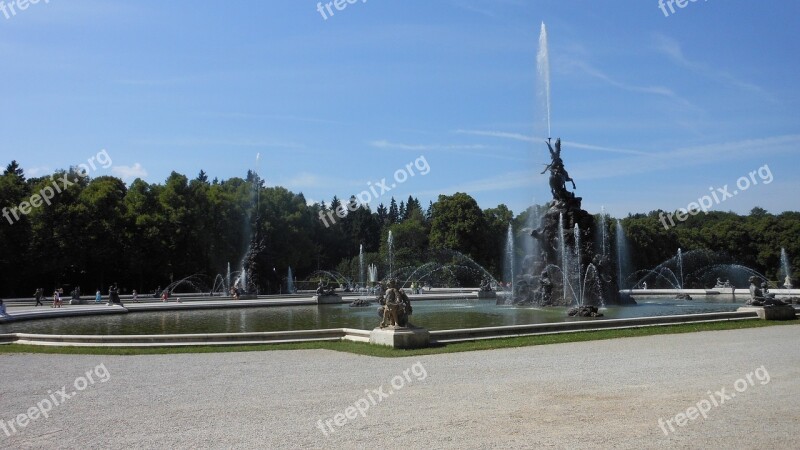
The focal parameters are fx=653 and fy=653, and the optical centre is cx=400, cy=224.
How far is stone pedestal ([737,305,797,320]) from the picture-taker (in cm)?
2791

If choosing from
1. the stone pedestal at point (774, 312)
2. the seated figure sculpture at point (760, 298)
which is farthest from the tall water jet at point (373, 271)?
the stone pedestal at point (774, 312)

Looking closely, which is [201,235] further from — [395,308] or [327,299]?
[395,308]

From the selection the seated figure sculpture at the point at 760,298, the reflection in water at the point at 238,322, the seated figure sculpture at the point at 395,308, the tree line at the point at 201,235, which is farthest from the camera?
the tree line at the point at 201,235

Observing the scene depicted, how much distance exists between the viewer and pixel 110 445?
9.54 m

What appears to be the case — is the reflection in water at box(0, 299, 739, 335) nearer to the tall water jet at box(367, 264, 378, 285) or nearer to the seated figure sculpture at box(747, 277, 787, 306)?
the seated figure sculpture at box(747, 277, 787, 306)

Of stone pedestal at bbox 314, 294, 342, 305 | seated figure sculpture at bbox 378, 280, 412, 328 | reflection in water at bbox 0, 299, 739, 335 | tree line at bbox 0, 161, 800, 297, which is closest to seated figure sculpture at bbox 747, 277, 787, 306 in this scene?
reflection in water at bbox 0, 299, 739, 335

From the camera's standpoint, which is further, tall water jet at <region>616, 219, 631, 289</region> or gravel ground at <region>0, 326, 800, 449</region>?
tall water jet at <region>616, 219, 631, 289</region>

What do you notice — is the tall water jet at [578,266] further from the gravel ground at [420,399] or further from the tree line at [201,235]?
the gravel ground at [420,399]

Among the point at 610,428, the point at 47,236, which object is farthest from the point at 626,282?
the point at 610,428

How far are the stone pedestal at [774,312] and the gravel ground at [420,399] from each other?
9.99m

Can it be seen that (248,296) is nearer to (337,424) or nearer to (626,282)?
(337,424)

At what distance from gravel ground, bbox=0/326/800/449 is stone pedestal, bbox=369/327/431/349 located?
1698 millimetres

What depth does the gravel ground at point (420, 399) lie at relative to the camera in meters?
9.73

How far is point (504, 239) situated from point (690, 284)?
2584 cm
